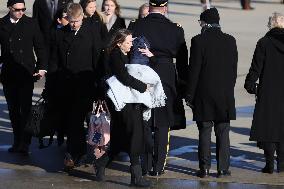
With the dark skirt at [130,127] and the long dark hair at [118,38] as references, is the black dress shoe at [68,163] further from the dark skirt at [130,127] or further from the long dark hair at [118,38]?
the long dark hair at [118,38]

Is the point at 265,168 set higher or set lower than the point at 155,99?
lower

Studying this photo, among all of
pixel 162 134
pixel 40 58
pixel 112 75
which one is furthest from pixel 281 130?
pixel 40 58

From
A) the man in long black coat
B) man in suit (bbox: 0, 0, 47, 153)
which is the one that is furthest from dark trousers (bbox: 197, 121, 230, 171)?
man in suit (bbox: 0, 0, 47, 153)

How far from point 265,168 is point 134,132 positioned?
1.52m

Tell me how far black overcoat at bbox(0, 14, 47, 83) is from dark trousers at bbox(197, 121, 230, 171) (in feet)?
6.96

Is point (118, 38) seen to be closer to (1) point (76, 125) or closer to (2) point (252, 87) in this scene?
(1) point (76, 125)

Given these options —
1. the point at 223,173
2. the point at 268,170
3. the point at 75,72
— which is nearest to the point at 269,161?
the point at 268,170

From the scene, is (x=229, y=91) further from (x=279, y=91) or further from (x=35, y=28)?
(x=35, y=28)

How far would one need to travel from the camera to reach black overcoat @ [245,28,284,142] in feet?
35.6

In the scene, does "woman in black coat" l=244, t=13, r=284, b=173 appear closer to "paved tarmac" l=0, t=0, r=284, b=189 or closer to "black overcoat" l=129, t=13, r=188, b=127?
"paved tarmac" l=0, t=0, r=284, b=189

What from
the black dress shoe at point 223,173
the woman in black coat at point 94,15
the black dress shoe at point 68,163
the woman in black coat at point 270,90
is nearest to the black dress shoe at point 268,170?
the woman in black coat at point 270,90

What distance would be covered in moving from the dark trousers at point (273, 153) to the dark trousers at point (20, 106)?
2.64 meters

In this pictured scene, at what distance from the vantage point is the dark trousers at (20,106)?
39.8ft

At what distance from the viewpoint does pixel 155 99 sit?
34.5ft
